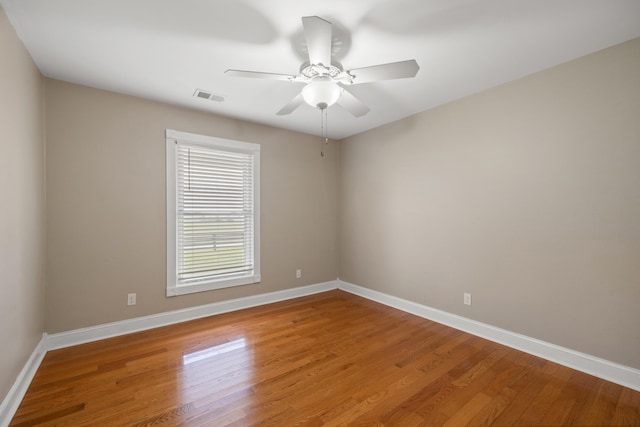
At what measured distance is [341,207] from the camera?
15.4 ft

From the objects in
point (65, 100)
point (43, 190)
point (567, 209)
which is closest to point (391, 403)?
point (567, 209)

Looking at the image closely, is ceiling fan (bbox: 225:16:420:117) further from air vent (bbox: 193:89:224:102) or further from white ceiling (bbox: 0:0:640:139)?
air vent (bbox: 193:89:224:102)

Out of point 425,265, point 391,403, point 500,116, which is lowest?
point 391,403

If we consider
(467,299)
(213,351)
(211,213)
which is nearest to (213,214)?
(211,213)

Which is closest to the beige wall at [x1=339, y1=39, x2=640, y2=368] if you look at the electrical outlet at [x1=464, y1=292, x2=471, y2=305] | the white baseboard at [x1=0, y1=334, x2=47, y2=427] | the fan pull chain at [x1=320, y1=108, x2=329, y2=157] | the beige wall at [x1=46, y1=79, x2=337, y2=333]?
the electrical outlet at [x1=464, y1=292, x2=471, y2=305]

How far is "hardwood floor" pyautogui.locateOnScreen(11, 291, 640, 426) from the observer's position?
5.71 feet

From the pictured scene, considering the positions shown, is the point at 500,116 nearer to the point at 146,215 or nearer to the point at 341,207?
the point at 341,207

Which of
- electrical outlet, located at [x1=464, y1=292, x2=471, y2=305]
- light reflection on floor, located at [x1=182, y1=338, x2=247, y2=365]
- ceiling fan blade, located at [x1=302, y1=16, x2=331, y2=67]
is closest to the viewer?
ceiling fan blade, located at [x1=302, y1=16, x2=331, y2=67]

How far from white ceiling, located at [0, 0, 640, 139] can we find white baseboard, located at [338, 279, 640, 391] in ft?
8.01

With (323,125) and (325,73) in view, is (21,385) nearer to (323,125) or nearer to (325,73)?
(325,73)

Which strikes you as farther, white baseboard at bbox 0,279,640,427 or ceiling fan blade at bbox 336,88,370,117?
ceiling fan blade at bbox 336,88,370,117

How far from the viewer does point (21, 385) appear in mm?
1953

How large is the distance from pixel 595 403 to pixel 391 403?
1.37 meters

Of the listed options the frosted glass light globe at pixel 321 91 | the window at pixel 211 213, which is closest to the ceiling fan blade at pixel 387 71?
the frosted glass light globe at pixel 321 91
